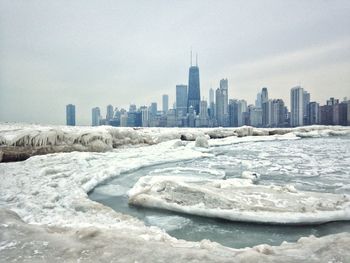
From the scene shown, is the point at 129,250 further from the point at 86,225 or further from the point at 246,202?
the point at 246,202

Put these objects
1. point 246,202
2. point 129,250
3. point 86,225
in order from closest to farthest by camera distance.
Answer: point 129,250, point 86,225, point 246,202

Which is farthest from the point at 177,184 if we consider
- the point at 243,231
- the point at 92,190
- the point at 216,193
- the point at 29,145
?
the point at 29,145

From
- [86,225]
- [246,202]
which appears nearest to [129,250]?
[86,225]

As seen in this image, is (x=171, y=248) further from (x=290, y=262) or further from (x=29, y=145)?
(x=29, y=145)

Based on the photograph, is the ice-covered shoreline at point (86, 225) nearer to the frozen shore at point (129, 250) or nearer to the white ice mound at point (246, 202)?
the frozen shore at point (129, 250)

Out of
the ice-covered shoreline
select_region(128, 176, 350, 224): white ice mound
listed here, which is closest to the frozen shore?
the ice-covered shoreline

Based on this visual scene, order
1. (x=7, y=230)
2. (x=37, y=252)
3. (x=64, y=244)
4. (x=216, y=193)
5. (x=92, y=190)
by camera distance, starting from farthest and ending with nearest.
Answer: (x=92, y=190) → (x=216, y=193) → (x=7, y=230) → (x=64, y=244) → (x=37, y=252)

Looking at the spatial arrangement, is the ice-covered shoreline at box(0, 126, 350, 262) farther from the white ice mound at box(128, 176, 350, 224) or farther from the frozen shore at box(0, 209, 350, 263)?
the white ice mound at box(128, 176, 350, 224)

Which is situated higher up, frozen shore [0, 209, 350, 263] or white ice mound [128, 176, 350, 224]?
frozen shore [0, 209, 350, 263]
